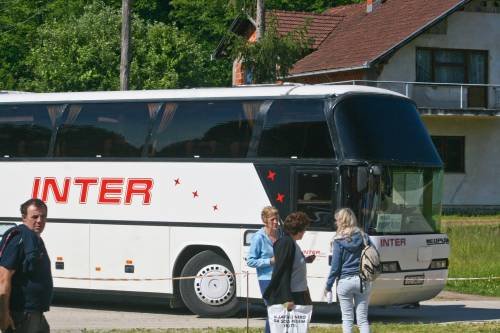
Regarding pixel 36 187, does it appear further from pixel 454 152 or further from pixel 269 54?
pixel 454 152

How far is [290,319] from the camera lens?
12.8 m

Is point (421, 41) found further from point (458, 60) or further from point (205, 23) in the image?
point (205, 23)

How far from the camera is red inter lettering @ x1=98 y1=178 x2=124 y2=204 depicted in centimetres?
2150

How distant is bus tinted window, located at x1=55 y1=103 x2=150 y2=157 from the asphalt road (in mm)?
2655

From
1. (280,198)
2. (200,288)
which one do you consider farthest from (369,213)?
(200,288)

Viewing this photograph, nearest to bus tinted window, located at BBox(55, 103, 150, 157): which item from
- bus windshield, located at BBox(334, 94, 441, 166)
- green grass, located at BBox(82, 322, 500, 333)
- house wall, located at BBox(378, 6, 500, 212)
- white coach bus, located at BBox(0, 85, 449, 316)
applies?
white coach bus, located at BBox(0, 85, 449, 316)

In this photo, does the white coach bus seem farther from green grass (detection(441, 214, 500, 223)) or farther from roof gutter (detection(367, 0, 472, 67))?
roof gutter (detection(367, 0, 472, 67))

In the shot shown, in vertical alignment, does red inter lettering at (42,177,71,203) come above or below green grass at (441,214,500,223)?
above

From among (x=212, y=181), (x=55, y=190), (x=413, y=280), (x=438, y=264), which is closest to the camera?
(x=413, y=280)

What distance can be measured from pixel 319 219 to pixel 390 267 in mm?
1261

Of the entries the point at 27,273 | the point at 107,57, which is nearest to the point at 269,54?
the point at 107,57

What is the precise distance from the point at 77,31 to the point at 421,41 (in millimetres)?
16475

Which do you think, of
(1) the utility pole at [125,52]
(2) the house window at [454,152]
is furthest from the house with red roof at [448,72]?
(1) the utility pole at [125,52]

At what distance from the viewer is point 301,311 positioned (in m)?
12.9
